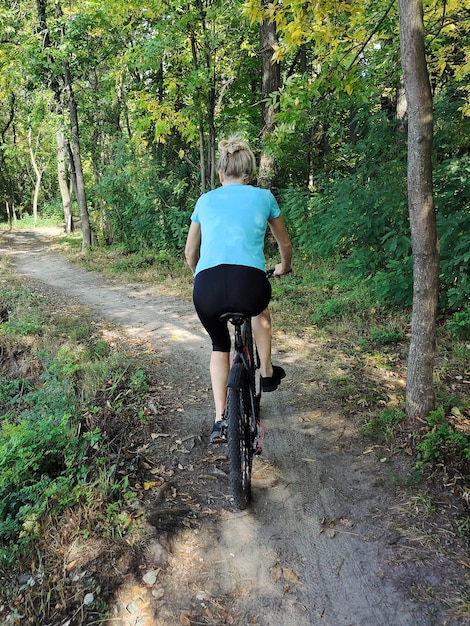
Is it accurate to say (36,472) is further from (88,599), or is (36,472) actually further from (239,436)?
(239,436)

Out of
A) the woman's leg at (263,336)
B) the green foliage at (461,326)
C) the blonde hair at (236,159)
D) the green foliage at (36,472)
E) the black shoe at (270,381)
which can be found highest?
the blonde hair at (236,159)

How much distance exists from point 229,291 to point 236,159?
2.92 ft

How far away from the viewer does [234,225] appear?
9.16 feet

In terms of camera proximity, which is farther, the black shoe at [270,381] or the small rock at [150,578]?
the black shoe at [270,381]

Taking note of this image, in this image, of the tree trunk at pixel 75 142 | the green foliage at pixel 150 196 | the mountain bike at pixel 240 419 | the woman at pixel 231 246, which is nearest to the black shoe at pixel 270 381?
the mountain bike at pixel 240 419

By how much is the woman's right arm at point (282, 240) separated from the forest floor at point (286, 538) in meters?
1.51

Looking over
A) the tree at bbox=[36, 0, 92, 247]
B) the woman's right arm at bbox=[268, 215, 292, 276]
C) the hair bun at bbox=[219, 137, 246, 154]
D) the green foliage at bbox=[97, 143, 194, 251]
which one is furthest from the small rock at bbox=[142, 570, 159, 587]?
the tree at bbox=[36, 0, 92, 247]

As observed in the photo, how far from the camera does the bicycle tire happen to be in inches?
108

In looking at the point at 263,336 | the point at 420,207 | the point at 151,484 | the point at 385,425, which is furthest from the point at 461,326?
the point at 151,484

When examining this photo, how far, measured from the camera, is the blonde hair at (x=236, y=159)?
9.49 feet

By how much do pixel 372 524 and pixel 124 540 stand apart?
156cm

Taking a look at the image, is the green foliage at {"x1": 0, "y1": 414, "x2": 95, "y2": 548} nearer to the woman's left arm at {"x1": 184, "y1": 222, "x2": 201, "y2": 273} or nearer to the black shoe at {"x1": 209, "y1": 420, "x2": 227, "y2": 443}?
the black shoe at {"x1": 209, "y1": 420, "x2": 227, "y2": 443}

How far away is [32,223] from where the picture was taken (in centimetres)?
3167

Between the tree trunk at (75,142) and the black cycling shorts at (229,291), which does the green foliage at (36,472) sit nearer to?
the black cycling shorts at (229,291)
